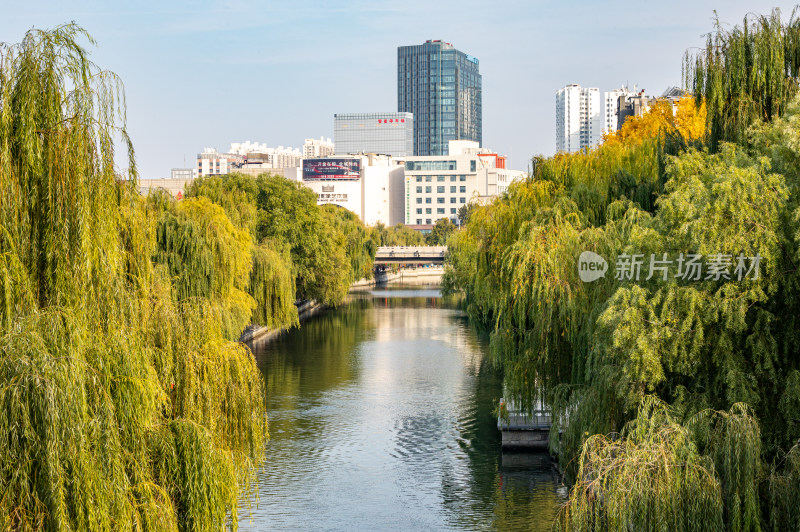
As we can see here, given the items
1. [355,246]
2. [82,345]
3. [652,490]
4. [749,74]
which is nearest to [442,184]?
[355,246]

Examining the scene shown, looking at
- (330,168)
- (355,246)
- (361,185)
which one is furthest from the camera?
(330,168)

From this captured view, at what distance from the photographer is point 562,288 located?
17.0 metres

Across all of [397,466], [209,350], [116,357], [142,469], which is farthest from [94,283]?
[397,466]

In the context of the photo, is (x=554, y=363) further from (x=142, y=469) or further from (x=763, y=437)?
(x=142, y=469)

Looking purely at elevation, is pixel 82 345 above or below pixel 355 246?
below

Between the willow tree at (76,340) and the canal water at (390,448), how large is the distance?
4.66m

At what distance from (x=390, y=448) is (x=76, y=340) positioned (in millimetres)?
14496

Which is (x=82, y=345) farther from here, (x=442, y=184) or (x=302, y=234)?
(x=442, y=184)

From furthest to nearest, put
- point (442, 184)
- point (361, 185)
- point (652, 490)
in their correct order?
point (361, 185) → point (442, 184) → point (652, 490)

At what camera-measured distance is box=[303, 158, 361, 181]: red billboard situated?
14550 centimetres

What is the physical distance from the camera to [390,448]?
22.0 meters

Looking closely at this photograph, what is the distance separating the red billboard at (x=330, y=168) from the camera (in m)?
146

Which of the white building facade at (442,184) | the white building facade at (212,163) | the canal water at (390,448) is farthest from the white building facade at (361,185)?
the canal water at (390,448)

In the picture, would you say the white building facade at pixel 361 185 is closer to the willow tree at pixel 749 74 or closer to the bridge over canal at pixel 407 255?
the bridge over canal at pixel 407 255
